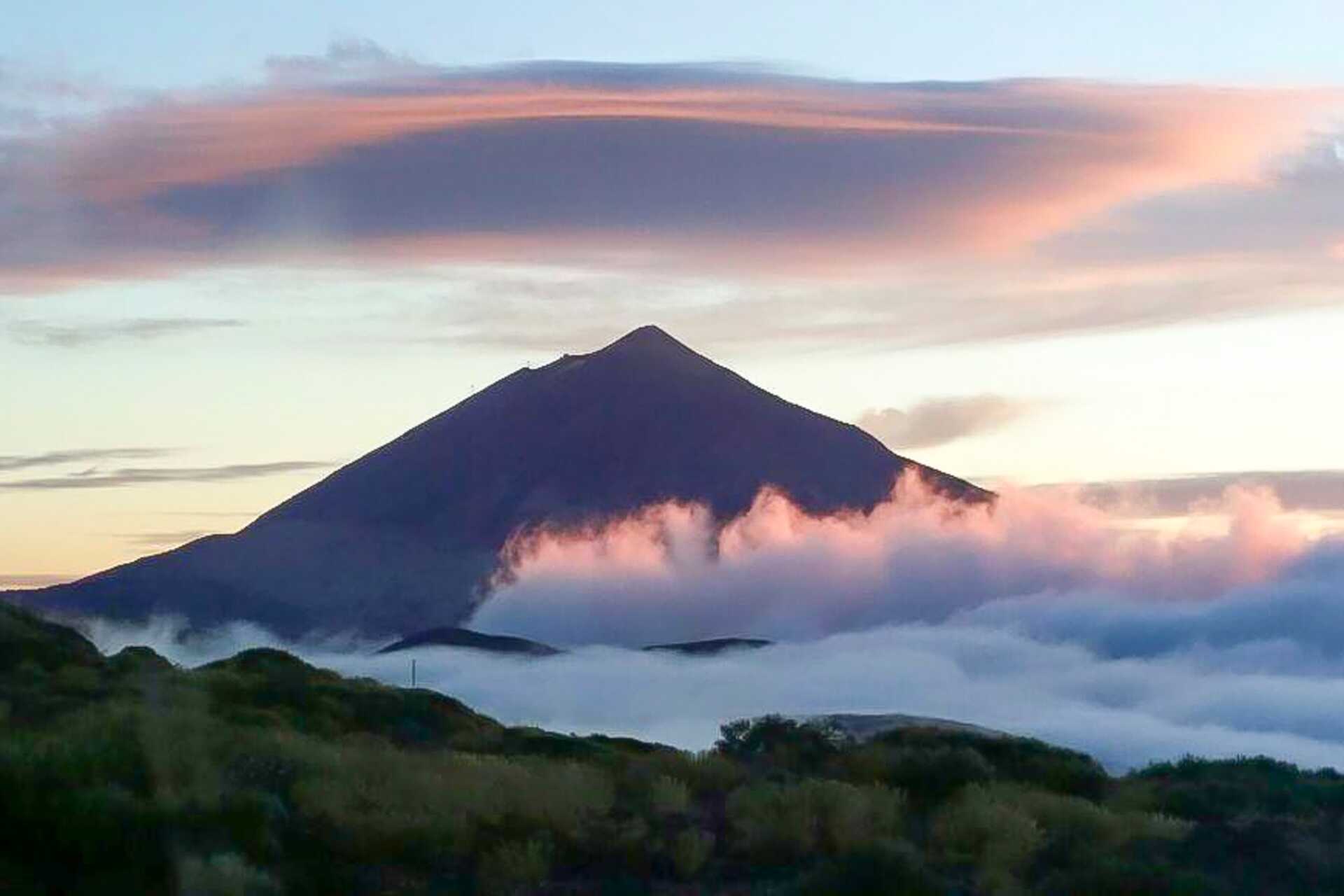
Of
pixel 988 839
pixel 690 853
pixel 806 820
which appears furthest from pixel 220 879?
pixel 988 839

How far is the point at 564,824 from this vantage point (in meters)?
20.7

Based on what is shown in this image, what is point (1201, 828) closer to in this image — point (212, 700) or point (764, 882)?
point (764, 882)

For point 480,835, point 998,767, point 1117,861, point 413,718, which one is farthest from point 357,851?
point 413,718

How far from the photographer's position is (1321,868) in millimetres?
21422

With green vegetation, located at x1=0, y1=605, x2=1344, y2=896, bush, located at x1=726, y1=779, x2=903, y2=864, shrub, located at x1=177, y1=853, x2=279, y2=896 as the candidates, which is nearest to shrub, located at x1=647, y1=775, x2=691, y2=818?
green vegetation, located at x1=0, y1=605, x2=1344, y2=896

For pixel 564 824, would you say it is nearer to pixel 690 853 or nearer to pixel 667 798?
pixel 690 853

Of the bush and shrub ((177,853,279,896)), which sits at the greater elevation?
the bush

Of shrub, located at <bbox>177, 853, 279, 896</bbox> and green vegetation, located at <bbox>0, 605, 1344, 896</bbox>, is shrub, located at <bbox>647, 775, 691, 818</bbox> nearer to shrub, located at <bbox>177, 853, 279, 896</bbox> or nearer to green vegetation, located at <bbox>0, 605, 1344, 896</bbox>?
green vegetation, located at <bbox>0, 605, 1344, 896</bbox>

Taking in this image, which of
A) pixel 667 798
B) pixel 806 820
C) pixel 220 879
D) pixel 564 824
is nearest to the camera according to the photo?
pixel 220 879

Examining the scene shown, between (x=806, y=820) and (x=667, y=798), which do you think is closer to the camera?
(x=806, y=820)

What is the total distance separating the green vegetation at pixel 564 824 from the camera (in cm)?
1830

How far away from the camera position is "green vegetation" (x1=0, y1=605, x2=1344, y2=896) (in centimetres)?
1830

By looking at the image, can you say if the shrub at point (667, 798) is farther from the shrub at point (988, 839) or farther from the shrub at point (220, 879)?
the shrub at point (220, 879)

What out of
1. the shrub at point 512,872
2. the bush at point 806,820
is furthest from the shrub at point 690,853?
the shrub at point 512,872
